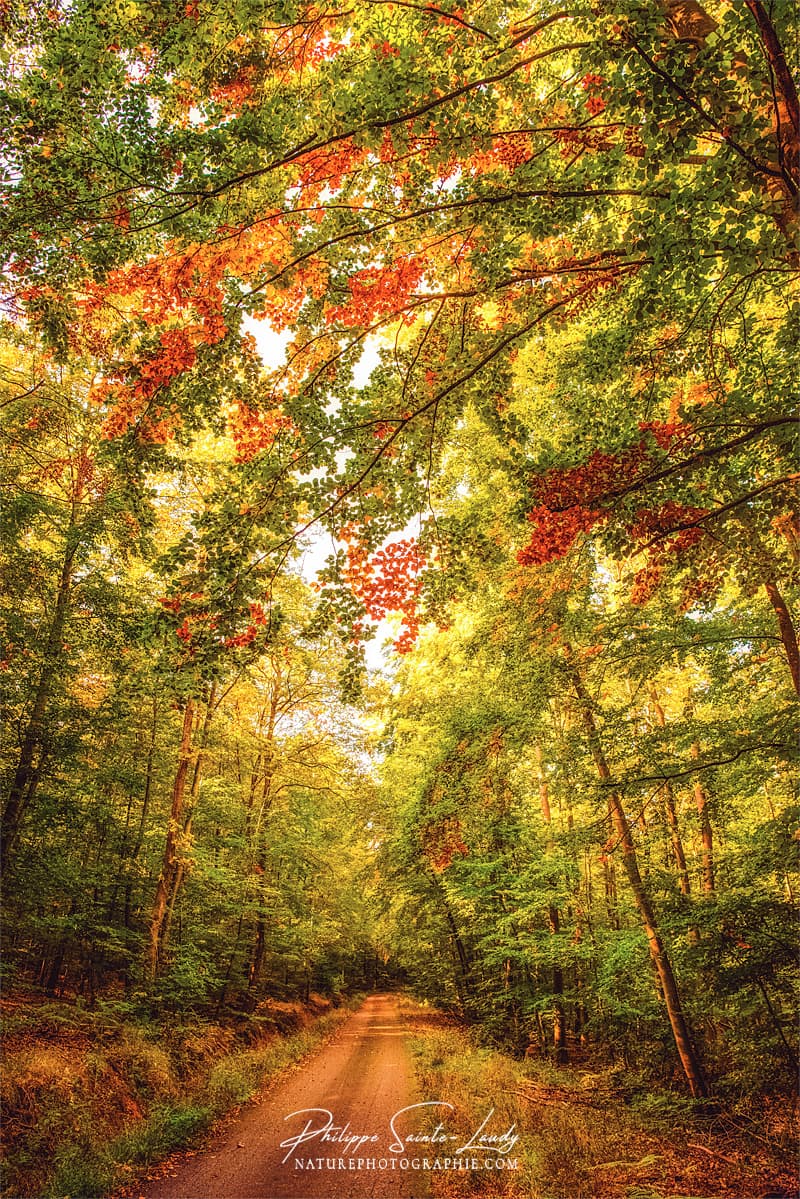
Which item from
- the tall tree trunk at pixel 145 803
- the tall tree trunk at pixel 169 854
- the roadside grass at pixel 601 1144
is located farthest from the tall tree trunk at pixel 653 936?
the tall tree trunk at pixel 145 803

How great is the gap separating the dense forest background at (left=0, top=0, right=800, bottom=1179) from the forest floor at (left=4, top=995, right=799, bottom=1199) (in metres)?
1.07

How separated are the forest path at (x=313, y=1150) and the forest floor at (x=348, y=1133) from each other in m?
0.03

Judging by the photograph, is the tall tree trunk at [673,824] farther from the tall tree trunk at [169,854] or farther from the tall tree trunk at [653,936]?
the tall tree trunk at [169,854]

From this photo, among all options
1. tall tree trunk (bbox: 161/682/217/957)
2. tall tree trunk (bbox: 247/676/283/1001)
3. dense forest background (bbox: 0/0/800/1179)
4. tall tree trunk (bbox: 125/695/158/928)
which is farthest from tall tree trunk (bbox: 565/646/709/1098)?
tall tree trunk (bbox: 247/676/283/1001)

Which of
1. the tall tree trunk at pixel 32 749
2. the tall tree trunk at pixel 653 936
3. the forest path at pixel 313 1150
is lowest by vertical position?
the forest path at pixel 313 1150

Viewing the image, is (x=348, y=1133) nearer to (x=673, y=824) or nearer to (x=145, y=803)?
(x=673, y=824)

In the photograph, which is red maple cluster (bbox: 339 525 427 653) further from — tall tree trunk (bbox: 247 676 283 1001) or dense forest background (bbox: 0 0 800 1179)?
tall tree trunk (bbox: 247 676 283 1001)

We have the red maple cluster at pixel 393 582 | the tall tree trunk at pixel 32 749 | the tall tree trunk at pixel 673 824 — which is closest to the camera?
the red maple cluster at pixel 393 582

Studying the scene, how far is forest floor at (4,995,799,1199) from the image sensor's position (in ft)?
16.7

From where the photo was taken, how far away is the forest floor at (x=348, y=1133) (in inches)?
201

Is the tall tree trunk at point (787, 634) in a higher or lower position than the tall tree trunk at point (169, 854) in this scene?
higher

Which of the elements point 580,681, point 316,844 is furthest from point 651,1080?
point 316,844

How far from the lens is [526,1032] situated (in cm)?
1204

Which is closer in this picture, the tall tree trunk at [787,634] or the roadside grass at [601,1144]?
the roadside grass at [601,1144]
